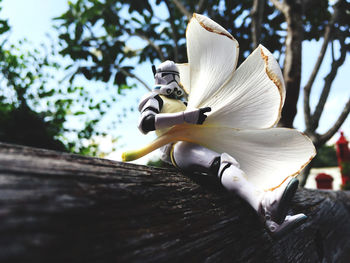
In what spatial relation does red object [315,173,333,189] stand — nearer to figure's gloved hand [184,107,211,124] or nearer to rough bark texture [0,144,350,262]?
rough bark texture [0,144,350,262]

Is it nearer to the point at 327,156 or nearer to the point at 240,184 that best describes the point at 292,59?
the point at 240,184

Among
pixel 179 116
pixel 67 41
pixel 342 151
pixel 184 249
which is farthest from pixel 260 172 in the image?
pixel 342 151

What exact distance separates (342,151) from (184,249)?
27.6ft

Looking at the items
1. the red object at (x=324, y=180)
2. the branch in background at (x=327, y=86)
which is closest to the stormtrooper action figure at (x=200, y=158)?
the branch in background at (x=327, y=86)

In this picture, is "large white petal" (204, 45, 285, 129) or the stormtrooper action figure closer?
the stormtrooper action figure

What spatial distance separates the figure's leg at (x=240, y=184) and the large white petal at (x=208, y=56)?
0.18 metres

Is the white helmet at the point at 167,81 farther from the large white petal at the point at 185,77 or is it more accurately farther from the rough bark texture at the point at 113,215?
the rough bark texture at the point at 113,215

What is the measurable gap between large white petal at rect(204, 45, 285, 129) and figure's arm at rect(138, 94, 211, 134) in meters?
0.08

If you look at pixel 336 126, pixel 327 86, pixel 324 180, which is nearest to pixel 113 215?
pixel 336 126

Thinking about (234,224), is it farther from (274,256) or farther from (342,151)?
(342,151)

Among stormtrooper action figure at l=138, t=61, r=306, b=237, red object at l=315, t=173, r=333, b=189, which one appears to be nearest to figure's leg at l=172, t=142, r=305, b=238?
stormtrooper action figure at l=138, t=61, r=306, b=237

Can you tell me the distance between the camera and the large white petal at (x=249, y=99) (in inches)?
34.5

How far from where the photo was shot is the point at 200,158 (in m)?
0.88

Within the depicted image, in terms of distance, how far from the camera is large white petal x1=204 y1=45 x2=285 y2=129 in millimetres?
877
